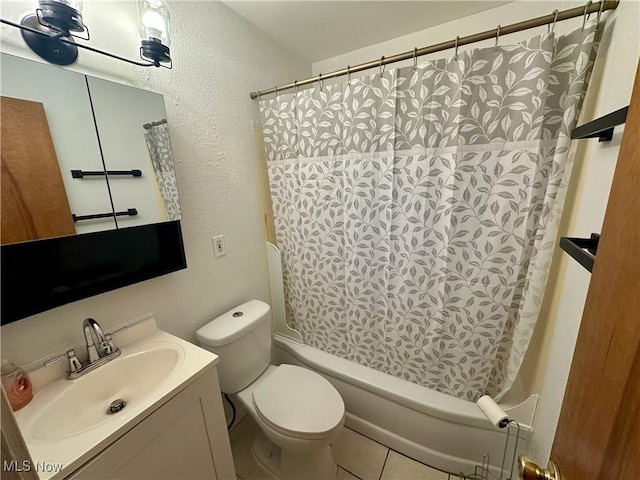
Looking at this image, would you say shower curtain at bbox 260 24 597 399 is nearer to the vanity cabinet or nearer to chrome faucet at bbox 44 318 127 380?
the vanity cabinet

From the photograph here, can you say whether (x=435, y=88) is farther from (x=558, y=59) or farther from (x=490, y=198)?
(x=490, y=198)

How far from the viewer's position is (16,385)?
2.47 ft

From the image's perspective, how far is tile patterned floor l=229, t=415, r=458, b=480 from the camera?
51.3 inches

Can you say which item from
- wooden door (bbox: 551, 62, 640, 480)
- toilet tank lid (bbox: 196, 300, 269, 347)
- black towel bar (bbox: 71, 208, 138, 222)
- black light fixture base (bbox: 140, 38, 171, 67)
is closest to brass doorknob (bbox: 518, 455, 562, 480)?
wooden door (bbox: 551, 62, 640, 480)

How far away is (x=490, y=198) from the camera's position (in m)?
1.04

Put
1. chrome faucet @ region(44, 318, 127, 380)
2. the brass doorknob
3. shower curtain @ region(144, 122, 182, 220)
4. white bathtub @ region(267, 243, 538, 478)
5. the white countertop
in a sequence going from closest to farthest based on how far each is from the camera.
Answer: the brass doorknob → the white countertop → chrome faucet @ region(44, 318, 127, 380) → shower curtain @ region(144, 122, 182, 220) → white bathtub @ region(267, 243, 538, 478)

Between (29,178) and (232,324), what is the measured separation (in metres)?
0.92

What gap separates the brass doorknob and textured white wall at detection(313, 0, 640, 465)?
431 mm

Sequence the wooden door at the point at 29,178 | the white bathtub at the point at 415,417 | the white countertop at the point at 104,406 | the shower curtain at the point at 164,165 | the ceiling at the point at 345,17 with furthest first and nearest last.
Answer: the ceiling at the point at 345,17 < the white bathtub at the point at 415,417 < the shower curtain at the point at 164,165 < the wooden door at the point at 29,178 < the white countertop at the point at 104,406

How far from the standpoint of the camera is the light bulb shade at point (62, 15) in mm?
734

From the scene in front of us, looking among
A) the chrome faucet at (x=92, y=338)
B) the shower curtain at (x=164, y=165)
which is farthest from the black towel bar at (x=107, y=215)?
the chrome faucet at (x=92, y=338)

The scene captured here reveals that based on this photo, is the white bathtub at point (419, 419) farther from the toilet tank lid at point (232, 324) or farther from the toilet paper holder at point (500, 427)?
the toilet tank lid at point (232, 324)

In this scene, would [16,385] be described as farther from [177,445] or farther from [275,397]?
[275,397]

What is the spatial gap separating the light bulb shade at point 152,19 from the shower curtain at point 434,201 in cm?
57
